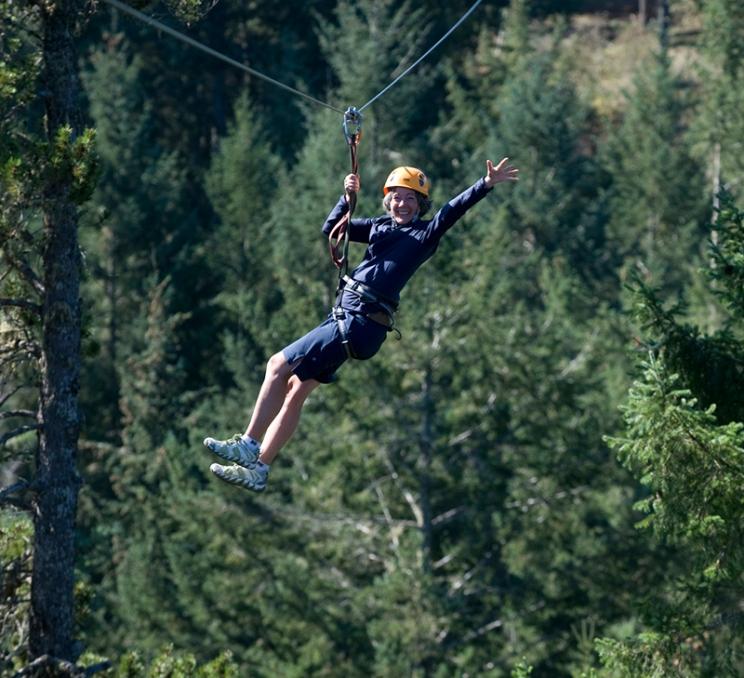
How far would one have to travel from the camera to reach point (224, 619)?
28406 mm

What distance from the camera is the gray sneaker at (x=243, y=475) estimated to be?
8.71 metres

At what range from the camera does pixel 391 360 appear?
24.7m

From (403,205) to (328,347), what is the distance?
1009 mm

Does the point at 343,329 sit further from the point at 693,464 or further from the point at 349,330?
the point at 693,464

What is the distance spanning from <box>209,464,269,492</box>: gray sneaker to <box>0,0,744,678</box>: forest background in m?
2.03

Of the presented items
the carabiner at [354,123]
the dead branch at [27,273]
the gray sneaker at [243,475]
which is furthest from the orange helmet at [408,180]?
the dead branch at [27,273]

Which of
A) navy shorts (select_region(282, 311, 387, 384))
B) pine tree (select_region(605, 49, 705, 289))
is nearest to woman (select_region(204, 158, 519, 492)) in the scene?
navy shorts (select_region(282, 311, 387, 384))

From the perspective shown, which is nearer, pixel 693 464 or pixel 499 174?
pixel 499 174

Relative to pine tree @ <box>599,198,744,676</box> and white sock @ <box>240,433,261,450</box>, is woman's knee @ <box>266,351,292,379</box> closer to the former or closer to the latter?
white sock @ <box>240,433,261,450</box>

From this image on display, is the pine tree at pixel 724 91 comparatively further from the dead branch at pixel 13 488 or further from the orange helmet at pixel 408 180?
the orange helmet at pixel 408 180

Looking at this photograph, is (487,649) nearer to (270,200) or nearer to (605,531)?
(605,531)

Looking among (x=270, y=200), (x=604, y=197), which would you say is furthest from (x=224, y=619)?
(x=604, y=197)

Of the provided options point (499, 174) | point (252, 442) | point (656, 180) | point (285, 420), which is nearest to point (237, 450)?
point (252, 442)

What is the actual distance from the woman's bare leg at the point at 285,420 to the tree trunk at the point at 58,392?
113 inches
